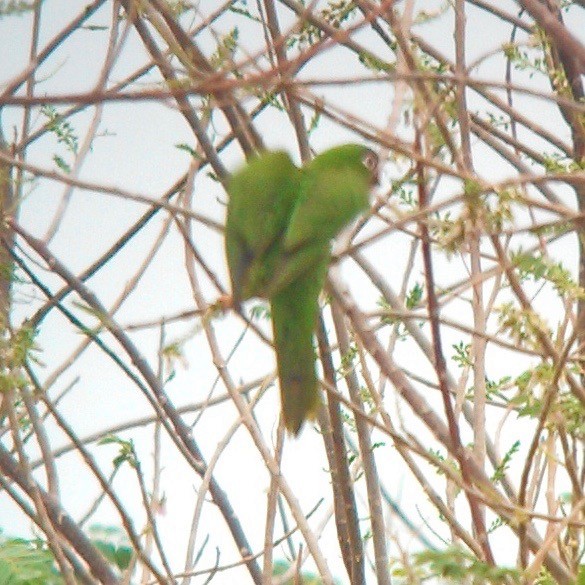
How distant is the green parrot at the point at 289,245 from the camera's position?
1330 mm

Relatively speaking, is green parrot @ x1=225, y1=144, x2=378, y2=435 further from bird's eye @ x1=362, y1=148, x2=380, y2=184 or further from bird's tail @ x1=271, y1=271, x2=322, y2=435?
bird's eye @ x1=362, y1=148, x2=380, y2=184

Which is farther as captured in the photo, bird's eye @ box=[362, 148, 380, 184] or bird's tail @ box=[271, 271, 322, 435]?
bird's eye @ box=[362, 148, 380, 184]

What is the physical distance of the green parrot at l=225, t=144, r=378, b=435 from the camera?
52.4 inches

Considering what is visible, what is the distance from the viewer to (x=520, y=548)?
156cm

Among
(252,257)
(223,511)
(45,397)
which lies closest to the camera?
(252,257)

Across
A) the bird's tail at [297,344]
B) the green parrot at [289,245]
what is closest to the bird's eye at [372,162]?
the green parrot at [289,245]

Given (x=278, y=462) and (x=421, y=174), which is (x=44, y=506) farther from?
(x=421, y=174)

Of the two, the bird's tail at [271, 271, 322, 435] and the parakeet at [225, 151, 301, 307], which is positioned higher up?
the parakeet at [225, 151, 301, 307]

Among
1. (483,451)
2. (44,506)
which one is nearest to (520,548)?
(483,451)

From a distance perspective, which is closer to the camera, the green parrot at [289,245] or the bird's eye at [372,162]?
the green parrot at [289,245]

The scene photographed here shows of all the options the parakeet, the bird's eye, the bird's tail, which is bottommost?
the bird's tail

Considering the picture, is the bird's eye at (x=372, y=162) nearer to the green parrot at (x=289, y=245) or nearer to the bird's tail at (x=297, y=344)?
the green parrot at (x=289, y=245)

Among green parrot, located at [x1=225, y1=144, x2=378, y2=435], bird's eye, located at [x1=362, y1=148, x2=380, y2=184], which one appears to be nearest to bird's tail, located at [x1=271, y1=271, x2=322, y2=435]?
green parrot, located at [x1=225, y1=144, x2=378, y2=435]

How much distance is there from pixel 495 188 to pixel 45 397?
2.65 feet
